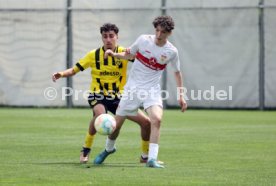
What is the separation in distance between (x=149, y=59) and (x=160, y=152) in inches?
91.8

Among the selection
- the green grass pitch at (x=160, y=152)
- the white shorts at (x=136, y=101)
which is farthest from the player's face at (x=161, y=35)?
the green grass pitch at (x=160, y=152)

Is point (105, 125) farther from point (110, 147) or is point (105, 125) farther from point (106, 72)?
point (106, 72)

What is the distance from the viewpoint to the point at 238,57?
2573 centimetres

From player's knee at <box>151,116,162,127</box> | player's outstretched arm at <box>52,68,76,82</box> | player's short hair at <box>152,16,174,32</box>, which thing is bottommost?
player's knee at <box>151,116,162,127</box>

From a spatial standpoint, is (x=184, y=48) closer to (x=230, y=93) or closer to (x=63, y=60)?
(x=230, y=93)

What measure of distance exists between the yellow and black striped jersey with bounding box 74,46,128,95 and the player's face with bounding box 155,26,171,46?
1.05 m

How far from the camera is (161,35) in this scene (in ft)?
37.6

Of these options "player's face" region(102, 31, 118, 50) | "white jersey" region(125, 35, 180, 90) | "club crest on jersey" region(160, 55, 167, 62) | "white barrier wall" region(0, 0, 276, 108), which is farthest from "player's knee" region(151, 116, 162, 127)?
"white barrier wall" region(0, 0, 276, 108)

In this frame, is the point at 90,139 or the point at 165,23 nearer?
the point at 165,23

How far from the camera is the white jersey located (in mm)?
11609

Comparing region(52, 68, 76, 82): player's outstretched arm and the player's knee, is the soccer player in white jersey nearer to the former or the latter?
the player's knee

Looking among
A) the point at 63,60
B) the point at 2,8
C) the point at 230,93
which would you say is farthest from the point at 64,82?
the point at 230,93

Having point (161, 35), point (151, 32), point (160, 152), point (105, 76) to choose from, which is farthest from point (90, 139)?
point (151, 32)

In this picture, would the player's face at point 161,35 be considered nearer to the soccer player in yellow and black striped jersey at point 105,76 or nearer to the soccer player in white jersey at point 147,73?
the soccer player in white jersey at point 147,73
